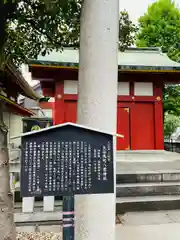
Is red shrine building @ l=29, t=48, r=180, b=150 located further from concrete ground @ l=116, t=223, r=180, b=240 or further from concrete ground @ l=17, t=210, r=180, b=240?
concrete ground @ l=116, t=223, r=180, b=240

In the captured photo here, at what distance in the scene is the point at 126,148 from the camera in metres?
8.77

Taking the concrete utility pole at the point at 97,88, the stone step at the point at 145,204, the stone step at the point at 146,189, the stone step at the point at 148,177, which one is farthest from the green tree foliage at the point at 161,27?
the concrete utility pole at the point at 97,88

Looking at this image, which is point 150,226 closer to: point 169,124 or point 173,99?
point 173,99

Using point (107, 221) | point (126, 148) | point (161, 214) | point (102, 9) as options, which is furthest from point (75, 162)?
point (126, 148)

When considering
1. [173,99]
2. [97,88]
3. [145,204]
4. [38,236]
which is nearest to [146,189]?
[145,204]

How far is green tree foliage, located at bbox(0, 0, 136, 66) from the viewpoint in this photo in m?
3.36

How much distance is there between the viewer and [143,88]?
29.4 ft

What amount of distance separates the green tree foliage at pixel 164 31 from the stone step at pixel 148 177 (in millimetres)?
9134

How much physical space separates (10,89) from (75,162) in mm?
11603

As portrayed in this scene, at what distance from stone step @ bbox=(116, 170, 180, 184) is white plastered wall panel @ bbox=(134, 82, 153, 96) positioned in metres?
4.30

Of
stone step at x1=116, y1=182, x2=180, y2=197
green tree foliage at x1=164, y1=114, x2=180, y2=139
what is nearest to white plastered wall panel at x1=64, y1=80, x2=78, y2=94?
stone step at x1=116, y1=182, x2=180, y2=197

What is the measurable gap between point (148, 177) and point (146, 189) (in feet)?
1.48

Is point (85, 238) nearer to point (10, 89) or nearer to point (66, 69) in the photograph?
point (66, 69)

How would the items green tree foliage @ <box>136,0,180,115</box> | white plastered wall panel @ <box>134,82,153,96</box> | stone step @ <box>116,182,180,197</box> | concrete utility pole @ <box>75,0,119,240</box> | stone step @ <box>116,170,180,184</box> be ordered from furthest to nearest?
green tree foliage @ <box>136,0,180,115</box>, white plastered wall panel @ <box>134,82,153,96</box>, stone step @ <box>116,170,180,184</box>, stone step @ <box>116,182,180,197</box>, concrete utility pole @ <box>75,0,119,240</box>
